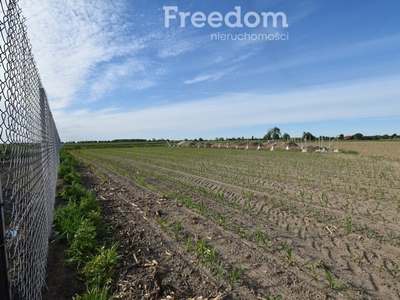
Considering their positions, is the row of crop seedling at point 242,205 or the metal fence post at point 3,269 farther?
the row of crop seedling at point 242,205

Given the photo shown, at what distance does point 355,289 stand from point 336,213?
10.4 feet

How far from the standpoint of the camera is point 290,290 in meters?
3.21

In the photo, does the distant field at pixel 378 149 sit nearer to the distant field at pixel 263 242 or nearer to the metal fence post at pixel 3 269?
the distant field at pixel 263 242

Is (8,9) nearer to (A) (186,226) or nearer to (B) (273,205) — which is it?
(A) (186,226)

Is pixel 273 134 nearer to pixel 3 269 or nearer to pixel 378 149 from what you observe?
pixel 378 149

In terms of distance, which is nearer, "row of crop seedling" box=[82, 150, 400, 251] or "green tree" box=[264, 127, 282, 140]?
"row of crop seedling" box=[82, 150, 400, 251]

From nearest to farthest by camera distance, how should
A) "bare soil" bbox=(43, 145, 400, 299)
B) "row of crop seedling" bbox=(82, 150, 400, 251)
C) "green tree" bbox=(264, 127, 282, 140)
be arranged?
"bare soil" bbox=(43, 145, 400, 299)
"row of crop seedling" bbox=(82, 150, 400, 251)
"green tree" bbox=(264, 127, 282, 140)

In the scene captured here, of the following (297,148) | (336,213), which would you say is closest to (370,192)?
(336,213)

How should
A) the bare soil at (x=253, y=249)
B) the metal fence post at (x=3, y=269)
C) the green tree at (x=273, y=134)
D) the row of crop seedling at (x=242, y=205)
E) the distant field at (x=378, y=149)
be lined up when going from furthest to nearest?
1. the green tree at (x=273, y=134)
2. the distant field at (x=378, y=149)
3. the row of crop seedling at (x=242, y=205)
4. the bare soil at (x=253, y=249)
5. the metal fence post at (x=3, y=269)

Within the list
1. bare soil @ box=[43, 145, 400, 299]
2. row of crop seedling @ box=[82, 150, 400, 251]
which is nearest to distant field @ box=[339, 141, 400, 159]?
row of crop seedling @ box=[82, 150, 400, 251]

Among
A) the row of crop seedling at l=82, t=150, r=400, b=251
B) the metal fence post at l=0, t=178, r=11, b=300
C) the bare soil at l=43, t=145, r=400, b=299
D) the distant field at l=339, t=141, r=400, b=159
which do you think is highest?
the metal fence post at l=0, t=178, r=11, b=300

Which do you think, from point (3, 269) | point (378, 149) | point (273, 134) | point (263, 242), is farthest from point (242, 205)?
point (273, 134)

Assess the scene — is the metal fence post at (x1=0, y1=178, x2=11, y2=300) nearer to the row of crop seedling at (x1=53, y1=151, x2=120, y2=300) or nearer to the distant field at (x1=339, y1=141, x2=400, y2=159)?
the row of crop seedling at (x1=53, y1=151, x2=120, y2=300)

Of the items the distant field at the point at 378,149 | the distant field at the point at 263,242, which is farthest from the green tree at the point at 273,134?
the distant field at the point at 263,242
